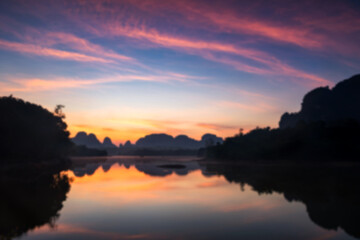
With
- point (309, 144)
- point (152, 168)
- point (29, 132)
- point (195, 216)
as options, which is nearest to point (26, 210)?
point (195, 216)

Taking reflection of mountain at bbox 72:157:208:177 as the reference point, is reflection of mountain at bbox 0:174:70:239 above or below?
above

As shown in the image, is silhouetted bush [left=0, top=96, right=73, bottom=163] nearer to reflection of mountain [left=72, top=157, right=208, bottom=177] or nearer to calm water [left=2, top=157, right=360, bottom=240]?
reflection of mountain [left=72, top=157, right=208, bottom=177]

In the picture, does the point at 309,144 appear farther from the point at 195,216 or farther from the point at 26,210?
the point at 26,210

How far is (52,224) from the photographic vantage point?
1909 centimetres

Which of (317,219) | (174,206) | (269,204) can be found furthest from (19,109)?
(317,219)

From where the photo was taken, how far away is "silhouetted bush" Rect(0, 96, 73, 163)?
60.9 metres

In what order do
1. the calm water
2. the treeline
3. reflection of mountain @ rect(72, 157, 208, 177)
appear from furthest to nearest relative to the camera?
the treeline
reflection of mountain @ rect(72, 157, 208, 177)
the calm water

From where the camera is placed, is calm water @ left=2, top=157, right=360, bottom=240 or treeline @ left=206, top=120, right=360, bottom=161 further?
treeline @ left=206, top=120, right=360, bottom=161

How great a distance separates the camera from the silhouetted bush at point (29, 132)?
200ft

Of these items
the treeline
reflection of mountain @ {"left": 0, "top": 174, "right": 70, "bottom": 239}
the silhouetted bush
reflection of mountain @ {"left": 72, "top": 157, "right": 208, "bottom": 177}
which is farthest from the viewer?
the treeline

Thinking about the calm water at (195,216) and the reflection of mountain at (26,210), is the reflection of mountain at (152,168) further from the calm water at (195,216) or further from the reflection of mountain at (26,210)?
the calm water at (195,216)

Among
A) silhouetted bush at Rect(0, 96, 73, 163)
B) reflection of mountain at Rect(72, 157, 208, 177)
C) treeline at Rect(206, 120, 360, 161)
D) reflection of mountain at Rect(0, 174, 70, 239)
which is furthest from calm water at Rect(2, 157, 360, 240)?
treeline at Rect(206, 120, 360, 161)

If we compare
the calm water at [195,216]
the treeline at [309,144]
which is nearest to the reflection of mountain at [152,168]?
the treeline at [309,144]

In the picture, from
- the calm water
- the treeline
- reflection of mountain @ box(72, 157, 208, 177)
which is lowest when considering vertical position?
reflection of mountain @ box(72, 157, 208, 177)
